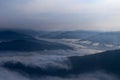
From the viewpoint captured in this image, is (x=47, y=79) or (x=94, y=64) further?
(x=94, y=64)

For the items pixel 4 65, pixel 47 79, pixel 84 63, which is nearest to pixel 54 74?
pixel 47 79

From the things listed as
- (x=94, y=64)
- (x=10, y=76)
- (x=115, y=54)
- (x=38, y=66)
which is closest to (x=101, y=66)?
(x=94, y=64)

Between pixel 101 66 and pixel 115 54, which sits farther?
pixel 115 54

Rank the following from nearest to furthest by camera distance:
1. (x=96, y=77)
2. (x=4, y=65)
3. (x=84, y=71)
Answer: (x=96, y=77)
(x=84, y=71)
(x=4, y=65)

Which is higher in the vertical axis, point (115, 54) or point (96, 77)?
point (115, 54)

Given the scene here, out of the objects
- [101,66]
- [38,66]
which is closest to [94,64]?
[101,66]

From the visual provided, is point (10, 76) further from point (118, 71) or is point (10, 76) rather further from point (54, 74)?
point (118, 71)

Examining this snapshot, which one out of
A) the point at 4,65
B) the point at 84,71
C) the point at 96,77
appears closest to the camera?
the point at 96,77

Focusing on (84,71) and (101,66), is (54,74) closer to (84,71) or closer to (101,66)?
(84,71)
